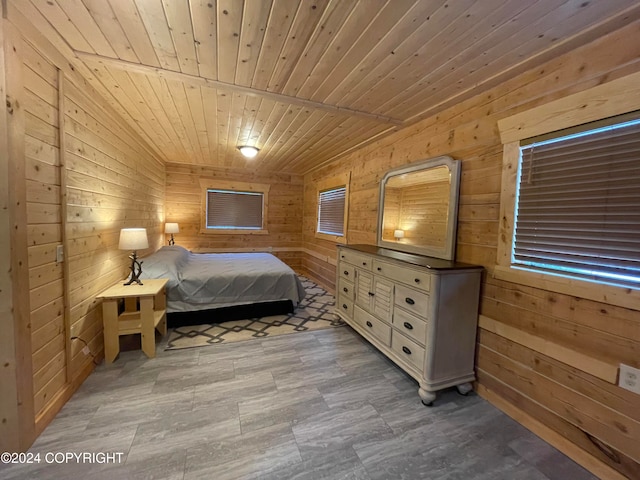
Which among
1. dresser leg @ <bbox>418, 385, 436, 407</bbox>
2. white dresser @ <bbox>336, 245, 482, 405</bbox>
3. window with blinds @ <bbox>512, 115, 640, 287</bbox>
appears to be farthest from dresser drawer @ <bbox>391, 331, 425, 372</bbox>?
Result: window with blinds @ <bbox>512, 115, 640, 287</bbox>

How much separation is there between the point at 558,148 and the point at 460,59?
0.82 meters

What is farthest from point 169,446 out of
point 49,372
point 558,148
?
point 558,148

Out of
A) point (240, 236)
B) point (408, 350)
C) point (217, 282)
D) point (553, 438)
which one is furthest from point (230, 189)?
point (553, 438)

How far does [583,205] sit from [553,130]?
48 cm

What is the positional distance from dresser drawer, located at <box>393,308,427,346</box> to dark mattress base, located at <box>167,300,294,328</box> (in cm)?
160

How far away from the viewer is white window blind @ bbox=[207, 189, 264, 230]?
5.39 m

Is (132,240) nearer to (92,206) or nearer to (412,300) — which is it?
(92,206)

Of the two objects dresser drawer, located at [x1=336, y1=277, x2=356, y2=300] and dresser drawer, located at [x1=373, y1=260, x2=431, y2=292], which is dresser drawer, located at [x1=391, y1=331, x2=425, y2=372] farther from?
dresser drawer, located at [x1=336, y1=277, x2=356, y2=300]

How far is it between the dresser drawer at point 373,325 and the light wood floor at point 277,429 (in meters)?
0.26

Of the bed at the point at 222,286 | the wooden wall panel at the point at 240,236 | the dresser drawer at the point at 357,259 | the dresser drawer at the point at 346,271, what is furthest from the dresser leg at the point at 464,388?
the wooden wall panel at the point at 240,236

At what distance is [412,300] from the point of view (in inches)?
78.0

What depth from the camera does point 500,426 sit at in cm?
164

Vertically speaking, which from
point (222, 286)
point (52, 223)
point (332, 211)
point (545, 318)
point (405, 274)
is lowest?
point (222, 286)

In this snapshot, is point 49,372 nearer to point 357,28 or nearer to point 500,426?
point 357,28
